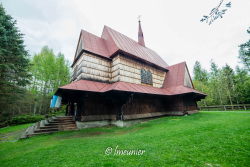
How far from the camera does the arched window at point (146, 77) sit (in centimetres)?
1274

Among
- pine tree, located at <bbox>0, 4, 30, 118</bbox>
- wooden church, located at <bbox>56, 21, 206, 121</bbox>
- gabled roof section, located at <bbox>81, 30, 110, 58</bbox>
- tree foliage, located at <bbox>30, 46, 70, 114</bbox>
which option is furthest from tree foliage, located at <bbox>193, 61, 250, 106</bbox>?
pine tree, located at <bbox>0, 4, 30, 118</bbox>

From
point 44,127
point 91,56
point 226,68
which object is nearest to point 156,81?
point 91,56

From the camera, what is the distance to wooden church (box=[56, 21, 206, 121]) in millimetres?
9141

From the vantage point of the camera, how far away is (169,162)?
2777 millimetres

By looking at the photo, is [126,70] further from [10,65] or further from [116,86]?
[10,65]

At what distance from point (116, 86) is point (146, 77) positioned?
545 centimetres

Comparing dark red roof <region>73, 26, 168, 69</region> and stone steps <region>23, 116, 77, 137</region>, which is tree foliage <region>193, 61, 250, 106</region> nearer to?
dark red roof <region>73, 26, 168, 69</region>

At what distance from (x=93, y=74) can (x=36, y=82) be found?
17.3m

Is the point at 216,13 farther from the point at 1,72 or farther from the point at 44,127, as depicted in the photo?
the point at 1,72

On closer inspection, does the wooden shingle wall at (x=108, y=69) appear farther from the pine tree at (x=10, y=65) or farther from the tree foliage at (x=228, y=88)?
the tree foliage at (x=228, y=88)

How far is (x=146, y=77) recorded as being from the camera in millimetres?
13117

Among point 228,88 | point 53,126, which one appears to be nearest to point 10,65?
point 53,126

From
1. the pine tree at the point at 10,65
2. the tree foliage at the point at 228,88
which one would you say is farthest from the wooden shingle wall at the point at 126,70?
the tree foliage at the point at 228,88

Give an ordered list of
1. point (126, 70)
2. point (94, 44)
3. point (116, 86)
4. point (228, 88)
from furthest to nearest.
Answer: point (228, 88), point (94, 44), point (126, 70), point (116, 86)
